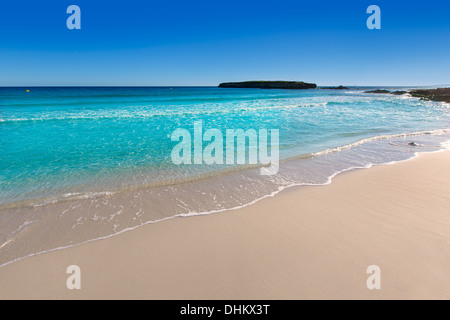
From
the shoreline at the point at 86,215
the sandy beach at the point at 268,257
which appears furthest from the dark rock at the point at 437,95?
the shoreline at the point at 86,215

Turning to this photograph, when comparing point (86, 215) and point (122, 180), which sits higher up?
point (122, 180)

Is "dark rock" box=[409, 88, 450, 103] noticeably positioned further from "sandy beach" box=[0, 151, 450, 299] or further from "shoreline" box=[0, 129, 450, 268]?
"shoreline" box=[0, 129, 450, 268]

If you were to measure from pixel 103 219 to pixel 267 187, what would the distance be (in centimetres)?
389

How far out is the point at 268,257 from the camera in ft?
11.1

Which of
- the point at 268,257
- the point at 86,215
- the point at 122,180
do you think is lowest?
the point at 268,257

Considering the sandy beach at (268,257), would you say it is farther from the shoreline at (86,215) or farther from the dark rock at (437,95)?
the dark rock at (437,95)

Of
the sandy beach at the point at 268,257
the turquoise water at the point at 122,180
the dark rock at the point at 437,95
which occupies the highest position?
the dark rock at the point at 437,95

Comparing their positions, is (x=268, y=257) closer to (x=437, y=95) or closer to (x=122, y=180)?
(x=122, y=180)

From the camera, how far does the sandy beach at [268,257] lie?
283 cm

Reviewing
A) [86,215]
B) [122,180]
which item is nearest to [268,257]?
[86,215]

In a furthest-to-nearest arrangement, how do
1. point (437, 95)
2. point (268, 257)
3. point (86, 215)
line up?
point (437, 95) → point (86, 215) → point (268, 257)

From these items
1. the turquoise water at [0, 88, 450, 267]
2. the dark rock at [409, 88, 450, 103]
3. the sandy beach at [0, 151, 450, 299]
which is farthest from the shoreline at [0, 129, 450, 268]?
the dark rock at [409, 88, 450, 103]
